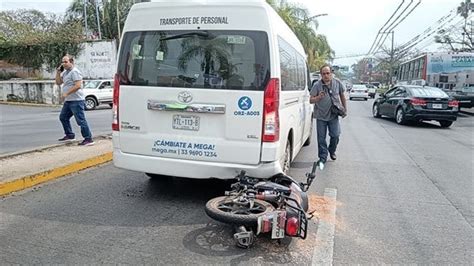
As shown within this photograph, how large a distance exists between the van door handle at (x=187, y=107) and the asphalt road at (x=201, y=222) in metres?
1.11

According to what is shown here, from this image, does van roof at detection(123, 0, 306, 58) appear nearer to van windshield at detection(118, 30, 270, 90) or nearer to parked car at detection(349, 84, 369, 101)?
van windshield at detection(118, 30, 270, 90)

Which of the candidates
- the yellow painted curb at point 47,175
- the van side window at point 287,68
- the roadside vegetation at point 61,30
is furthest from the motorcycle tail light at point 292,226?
the roadside vegetation at point 61,30

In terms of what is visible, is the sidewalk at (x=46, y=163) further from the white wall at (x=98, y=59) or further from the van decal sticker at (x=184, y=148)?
the white wall at (x=98, y=59)

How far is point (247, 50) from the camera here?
437cm

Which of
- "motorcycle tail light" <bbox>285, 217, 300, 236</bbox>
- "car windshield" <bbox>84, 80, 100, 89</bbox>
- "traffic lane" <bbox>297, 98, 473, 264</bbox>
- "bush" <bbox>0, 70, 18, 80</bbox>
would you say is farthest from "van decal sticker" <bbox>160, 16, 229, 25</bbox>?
"bush" <bbox>0, 70, 18, 80</bbox>

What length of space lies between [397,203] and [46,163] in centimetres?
492

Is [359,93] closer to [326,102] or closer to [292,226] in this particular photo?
[326,102]

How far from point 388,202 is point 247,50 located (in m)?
2.63

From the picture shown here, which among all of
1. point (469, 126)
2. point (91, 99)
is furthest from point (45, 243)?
point (91, 99)

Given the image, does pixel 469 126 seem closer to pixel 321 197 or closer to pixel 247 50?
pixel 321 197

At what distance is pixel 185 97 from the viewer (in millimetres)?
4461

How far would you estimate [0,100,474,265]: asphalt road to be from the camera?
3.50m

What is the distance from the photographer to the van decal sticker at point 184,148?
4.46 m

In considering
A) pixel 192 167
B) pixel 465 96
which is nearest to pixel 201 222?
pixel 192 167
